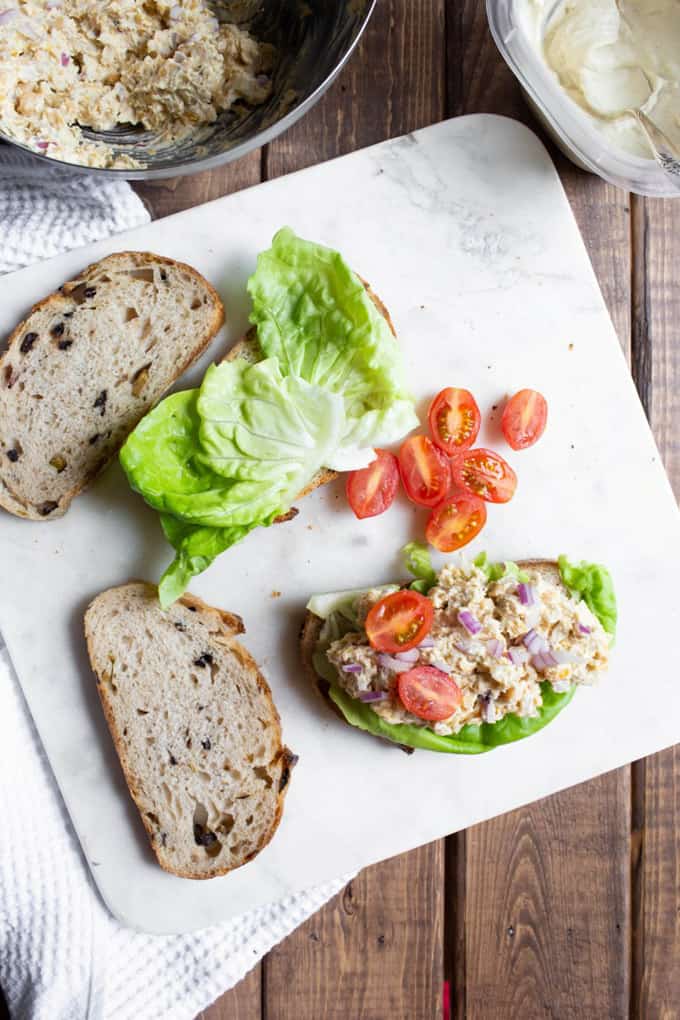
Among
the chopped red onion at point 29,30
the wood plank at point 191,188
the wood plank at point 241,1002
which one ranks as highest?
the chopped red onion at point 29,30

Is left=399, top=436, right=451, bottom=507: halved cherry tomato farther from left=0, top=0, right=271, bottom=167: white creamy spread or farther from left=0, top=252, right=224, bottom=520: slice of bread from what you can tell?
left=0, top=0, right=271, bottom=167: white creamy spread

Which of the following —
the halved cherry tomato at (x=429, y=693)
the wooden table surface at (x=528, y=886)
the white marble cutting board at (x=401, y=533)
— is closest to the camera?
the halved cherry tomato at (x=429, y=693)

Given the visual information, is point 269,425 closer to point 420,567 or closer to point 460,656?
point 420,567

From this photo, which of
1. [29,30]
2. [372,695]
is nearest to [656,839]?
[372,695]

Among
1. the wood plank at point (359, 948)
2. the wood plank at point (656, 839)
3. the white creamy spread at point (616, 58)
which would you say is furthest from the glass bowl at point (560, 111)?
the wood plank at point (359, 948)

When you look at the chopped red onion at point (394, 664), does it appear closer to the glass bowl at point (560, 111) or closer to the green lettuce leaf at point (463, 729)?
the green lettuce leaf at point (463, 729)

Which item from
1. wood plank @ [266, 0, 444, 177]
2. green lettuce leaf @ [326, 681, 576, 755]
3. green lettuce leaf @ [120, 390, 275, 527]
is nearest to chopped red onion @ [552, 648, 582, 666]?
green lettuce leaf @ [326, 681, 576, 755]
